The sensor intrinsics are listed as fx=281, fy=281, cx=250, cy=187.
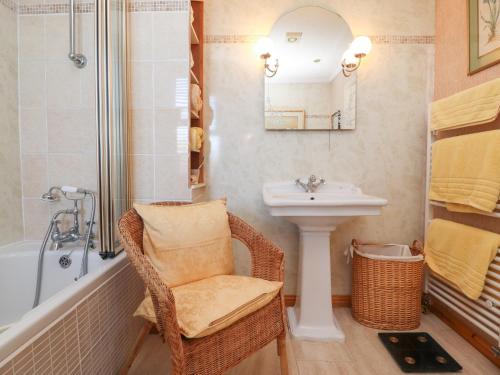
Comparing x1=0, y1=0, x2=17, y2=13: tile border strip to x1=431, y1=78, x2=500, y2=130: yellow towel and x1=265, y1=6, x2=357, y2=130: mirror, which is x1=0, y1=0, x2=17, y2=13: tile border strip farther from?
x1=431, y1=78, x2=500, y2=130: yellow towel

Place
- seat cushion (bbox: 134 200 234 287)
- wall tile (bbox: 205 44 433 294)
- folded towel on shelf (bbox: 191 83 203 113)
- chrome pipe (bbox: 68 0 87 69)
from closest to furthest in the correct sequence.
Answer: seat cushion (bbox: 134 200 234 287)
chrome pipe (bbox: 68 0 87 69)
folded towel on shelf (bbox: 191 83 203 113)
wall tile (bbox: 205 44 433 294)

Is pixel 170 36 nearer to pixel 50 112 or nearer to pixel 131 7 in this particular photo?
pixel 131 7

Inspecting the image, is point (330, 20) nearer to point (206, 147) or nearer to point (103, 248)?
point (206, 147)

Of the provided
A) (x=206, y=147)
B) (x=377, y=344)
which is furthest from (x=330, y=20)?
(x=377, y=344)

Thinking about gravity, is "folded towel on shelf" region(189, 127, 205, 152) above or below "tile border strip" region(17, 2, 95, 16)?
below

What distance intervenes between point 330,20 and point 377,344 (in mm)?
2015

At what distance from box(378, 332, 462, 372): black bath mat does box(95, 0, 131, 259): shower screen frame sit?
4.92 feet

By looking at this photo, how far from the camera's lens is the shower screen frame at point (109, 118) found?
4.17 ft

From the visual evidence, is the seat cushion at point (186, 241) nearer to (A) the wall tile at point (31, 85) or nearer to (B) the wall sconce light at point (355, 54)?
(A) the wall tile at point (31, 85)

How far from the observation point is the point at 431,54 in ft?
6.30

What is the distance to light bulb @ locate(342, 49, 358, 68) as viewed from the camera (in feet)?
6.18

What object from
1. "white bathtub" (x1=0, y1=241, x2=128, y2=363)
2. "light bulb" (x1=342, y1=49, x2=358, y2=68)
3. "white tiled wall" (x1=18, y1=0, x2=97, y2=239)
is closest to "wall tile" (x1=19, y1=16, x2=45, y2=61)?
A: "white tiled wall" (x1=18, y1=0, x2=97, y2=239)

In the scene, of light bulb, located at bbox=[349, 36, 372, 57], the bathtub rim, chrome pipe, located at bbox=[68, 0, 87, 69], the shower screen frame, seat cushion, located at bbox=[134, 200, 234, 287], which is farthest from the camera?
light bulb, located at bbox=[349, 36, 372, 57]

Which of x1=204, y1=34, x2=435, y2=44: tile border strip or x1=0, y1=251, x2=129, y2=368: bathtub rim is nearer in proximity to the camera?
x1=0, y1=251, x2=129, y2=368: bathtub rim
